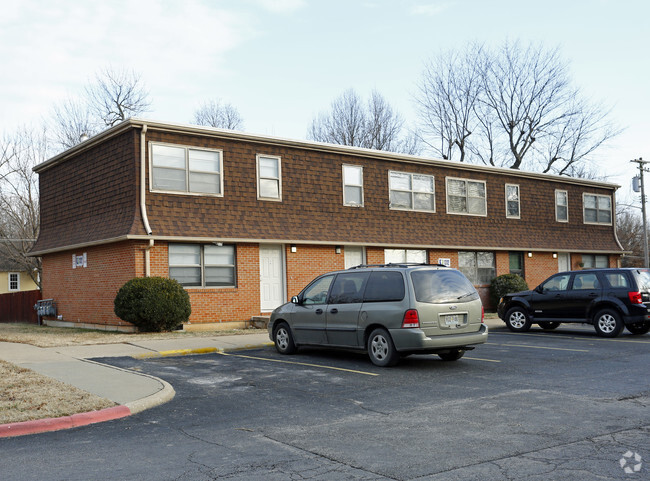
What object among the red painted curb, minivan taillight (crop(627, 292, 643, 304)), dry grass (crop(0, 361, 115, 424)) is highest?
minivan taillight (crop(627, 292, 643, 304))

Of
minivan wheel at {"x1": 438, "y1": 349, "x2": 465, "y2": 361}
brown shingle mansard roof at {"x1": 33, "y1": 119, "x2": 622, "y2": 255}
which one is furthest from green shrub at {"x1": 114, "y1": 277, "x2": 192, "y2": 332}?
minivan wheel at {"x1": 438, "y1": 349, "x2": 465, "y2": 361}

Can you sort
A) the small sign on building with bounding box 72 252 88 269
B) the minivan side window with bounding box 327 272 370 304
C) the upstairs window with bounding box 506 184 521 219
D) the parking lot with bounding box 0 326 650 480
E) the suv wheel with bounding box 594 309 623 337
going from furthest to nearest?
1. the upstairs window with bounding box 506 184 521 219
2. the small sign on building with bounding box 72 252 88 269
3. the suv wheel with bounding box 594 309 623 337
4. the minivan side window with bounding box 327 272 370 304
5. the parking lot with bounding box 0 326 650 480

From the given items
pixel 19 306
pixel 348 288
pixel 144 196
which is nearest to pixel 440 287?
pixel 348 288

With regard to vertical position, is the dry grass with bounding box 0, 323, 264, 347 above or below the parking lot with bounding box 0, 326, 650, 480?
above

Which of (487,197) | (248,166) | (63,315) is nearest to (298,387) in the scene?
(248,166)

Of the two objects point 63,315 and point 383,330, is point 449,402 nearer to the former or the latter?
point 383,330

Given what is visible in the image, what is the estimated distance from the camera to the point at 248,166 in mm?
20625

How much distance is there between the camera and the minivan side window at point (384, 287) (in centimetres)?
1139

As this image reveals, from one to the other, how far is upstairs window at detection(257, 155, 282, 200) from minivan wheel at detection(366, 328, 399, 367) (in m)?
10.1

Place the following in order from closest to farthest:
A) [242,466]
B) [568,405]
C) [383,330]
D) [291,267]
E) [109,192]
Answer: [242,466], [568,405], [383,330], [109,192], [291,267]

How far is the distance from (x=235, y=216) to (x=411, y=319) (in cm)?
1031

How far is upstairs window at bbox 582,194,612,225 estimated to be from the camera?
3180 cm

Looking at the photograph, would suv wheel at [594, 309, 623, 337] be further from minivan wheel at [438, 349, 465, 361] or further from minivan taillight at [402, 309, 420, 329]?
minivan taillight at [402, 309, 420, 329]

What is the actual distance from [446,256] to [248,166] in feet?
31.1
